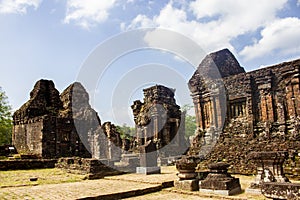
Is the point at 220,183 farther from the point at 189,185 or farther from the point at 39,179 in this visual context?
the point at 39,179

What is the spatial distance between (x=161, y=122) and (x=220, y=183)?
15889 millimetres

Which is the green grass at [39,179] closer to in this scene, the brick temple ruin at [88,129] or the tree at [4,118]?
the brick temple ruin at [88,129]

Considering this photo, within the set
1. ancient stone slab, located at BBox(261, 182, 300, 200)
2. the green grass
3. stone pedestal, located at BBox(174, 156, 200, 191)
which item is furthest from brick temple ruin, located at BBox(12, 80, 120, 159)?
ancient stone slab, located at BBox(261, 182, 300, 200)

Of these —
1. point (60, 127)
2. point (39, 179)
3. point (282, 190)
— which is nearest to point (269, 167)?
point (282, 190)

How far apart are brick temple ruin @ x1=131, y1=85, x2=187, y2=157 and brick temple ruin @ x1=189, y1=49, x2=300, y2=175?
7.47m

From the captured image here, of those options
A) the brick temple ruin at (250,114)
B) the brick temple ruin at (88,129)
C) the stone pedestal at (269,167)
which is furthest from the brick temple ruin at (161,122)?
the stone pedestal at (269,167)

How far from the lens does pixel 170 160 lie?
22.1 meters

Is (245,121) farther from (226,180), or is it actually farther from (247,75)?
(226,180)

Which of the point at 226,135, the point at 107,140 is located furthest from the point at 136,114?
the point at 226,135

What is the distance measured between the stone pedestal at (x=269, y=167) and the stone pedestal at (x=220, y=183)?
464 millimetres

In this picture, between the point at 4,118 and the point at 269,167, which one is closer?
the point at 269,167

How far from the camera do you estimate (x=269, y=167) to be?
833cm

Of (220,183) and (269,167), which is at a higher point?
(269,167)

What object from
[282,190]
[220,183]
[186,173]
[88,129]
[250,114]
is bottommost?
[220,183]
